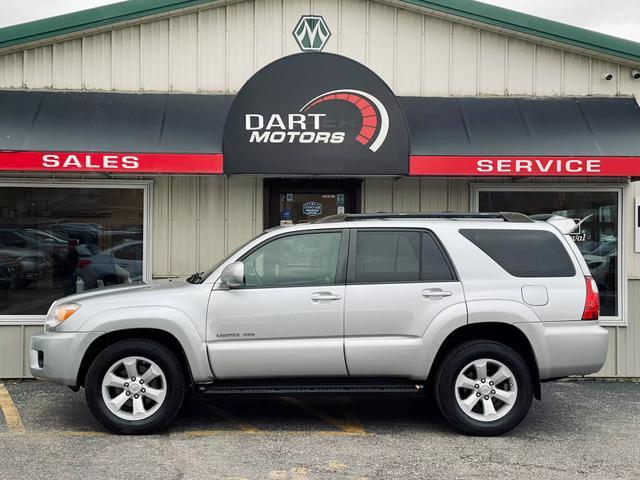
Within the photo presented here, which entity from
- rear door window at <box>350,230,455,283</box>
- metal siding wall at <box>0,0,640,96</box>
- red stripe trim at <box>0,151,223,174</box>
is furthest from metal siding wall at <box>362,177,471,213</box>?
rear door window at <box>350,230,455,283</box>

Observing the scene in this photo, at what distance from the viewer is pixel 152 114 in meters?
8.39

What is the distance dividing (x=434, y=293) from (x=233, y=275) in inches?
68.9

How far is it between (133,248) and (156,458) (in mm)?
3817

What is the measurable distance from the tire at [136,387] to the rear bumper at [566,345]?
308cm

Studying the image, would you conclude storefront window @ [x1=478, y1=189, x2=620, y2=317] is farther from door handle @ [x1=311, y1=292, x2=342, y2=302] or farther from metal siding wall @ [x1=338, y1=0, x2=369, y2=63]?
door handle @ [x1=311, y1=292, x2=342, y2=302]

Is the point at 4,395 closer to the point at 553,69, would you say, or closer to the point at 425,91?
the point at 425,91

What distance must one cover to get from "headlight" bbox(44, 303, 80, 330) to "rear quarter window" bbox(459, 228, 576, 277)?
11.6ft

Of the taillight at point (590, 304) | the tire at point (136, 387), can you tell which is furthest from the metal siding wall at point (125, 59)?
the taillight at point (590, 304)

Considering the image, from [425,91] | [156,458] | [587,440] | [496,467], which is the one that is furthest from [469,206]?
[156,458]

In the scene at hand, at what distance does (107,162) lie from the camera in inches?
306

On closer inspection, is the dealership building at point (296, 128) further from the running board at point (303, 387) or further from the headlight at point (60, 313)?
the running board at point (303, 387)

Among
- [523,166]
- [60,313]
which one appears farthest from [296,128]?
[60,313]

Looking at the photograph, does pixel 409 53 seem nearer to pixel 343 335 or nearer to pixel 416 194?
pixel 416 194

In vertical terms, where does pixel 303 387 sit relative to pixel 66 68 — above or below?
below
